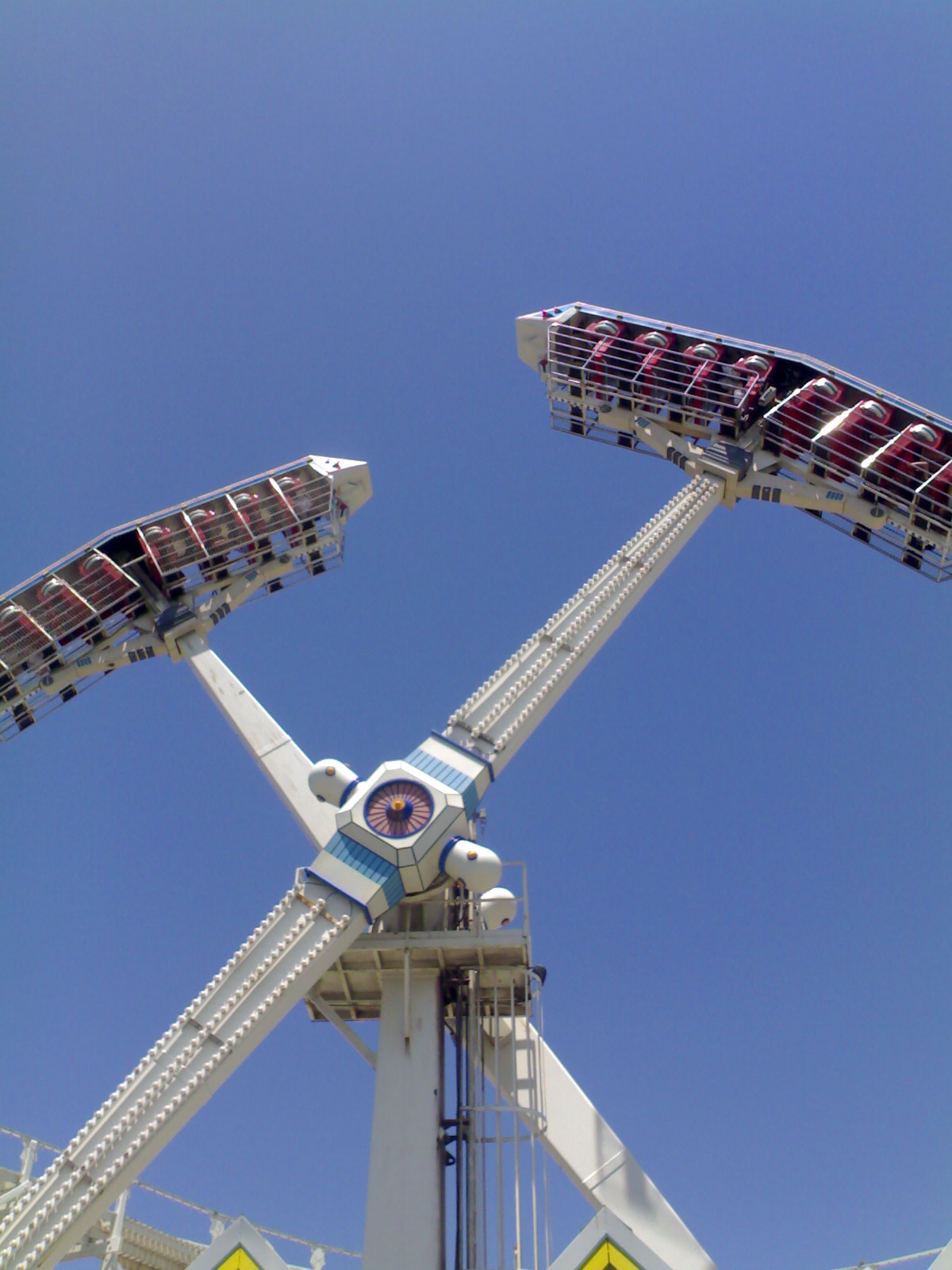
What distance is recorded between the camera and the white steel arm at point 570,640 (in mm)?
26016

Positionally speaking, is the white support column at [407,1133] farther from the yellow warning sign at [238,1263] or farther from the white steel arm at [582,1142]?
the yellow warning sign at [238,1263]

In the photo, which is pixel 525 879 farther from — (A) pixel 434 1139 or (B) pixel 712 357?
(B) pixel 712 357

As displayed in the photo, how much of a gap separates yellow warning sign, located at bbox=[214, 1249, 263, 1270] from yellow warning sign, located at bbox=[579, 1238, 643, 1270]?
0.06 meters

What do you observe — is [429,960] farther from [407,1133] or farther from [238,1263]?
[238,1263]

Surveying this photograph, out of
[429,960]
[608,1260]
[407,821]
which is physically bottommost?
[608,1260]

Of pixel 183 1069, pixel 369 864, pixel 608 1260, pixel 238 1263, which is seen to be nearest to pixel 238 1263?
pixel 238 1263

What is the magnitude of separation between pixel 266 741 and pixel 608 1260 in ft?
61.7

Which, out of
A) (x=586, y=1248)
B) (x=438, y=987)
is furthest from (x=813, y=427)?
(x=586, y=1248)

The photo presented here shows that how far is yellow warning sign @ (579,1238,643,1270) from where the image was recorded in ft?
41.0

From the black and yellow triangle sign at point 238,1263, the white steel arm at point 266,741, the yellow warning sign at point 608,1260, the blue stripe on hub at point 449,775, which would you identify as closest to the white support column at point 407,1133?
the blue stripe on hub at point 449,775

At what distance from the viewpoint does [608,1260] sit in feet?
41.2

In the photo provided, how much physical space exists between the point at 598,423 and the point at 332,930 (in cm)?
2018

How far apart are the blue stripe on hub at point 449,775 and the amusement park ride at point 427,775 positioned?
8cm

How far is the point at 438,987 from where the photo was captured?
76.7 ft
